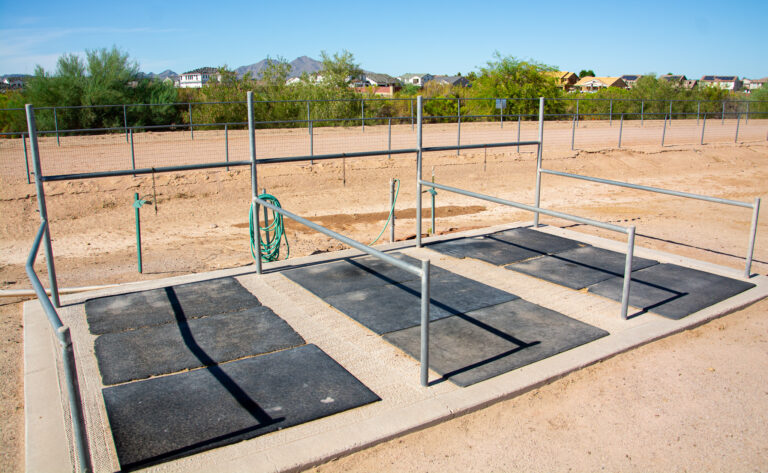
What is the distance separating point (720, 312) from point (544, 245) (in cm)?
239

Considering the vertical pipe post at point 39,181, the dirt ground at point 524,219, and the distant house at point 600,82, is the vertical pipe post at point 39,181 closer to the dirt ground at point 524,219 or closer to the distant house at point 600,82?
the dirt ground at point 524,219

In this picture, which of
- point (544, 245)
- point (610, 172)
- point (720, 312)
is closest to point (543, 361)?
point (720, 312)

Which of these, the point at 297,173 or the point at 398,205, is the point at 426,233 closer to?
the point at 398,205

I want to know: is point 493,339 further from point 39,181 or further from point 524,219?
point 524,219

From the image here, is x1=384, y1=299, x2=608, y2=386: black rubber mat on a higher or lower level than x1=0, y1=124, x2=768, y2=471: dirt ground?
higher

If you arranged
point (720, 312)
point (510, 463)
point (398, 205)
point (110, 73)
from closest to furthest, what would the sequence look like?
point (510, 463)
point (720, 312)
point (398, 205)
point (110, 73)

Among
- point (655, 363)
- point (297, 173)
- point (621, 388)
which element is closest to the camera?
point (621, 388)

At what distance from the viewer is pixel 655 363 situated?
4.27m

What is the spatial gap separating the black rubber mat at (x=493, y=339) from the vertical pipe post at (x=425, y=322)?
23 centimetres

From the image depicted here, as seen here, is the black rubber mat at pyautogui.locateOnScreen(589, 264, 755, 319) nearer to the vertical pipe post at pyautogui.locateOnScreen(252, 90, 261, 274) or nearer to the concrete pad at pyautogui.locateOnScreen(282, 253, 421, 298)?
the concrete pad at pyautogui.locateOnScreen(282, 253, 421, 298)

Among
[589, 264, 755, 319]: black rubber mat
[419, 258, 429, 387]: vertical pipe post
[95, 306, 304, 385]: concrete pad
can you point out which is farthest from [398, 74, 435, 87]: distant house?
[419, 258, 429, 387]: vertical pipe post

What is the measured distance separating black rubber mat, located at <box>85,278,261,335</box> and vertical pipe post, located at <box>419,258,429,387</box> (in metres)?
2.04

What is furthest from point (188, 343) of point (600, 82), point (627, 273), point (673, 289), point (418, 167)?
point (600, 82)

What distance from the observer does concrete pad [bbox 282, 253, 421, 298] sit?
5.65 meters
